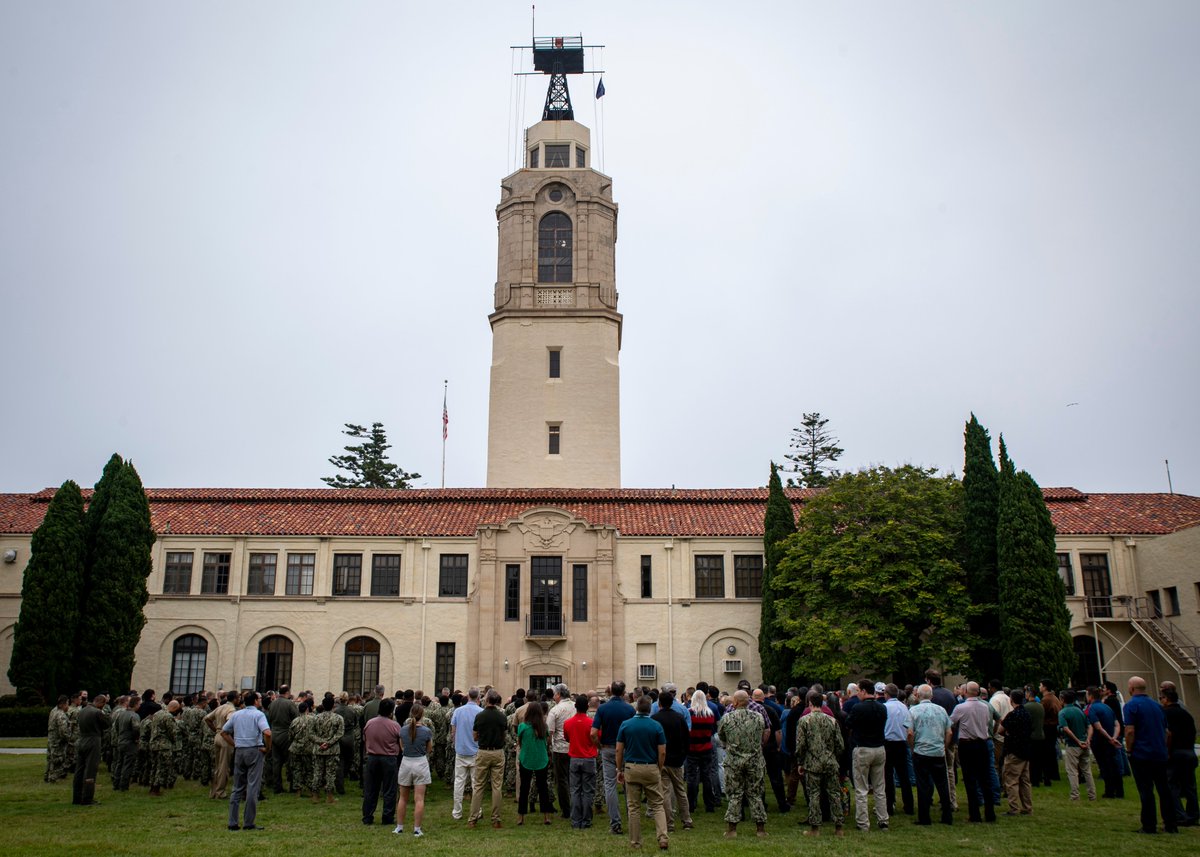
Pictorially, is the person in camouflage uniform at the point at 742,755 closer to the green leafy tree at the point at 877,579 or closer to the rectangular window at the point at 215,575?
the green leafy tree at the point at 877,579

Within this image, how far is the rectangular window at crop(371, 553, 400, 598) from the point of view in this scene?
3784 centimetres

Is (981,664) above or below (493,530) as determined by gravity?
below

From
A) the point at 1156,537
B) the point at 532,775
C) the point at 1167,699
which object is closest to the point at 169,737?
the point at 532,775

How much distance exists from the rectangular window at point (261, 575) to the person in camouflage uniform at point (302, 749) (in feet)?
67.5

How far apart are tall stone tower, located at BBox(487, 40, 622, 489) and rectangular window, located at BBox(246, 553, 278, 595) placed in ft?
40.8

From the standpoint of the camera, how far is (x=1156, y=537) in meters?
37.0

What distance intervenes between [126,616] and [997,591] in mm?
29504

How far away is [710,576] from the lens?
37938 mm

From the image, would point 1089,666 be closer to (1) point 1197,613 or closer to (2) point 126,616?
(1) point 1197,613

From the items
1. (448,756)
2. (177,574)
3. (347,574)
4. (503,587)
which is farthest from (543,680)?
(448,756)

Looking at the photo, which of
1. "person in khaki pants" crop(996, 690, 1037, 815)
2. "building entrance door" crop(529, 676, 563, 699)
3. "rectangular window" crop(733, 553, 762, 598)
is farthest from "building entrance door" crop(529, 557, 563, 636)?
"person in khaki pants" crop(996, 690, 1037, 815)

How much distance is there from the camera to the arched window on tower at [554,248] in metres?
51.3

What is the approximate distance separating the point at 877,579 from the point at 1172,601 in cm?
1217

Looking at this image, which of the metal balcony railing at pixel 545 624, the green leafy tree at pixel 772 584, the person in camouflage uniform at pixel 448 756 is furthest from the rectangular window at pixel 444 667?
the person in camouflage uniform at pixel 448 756
